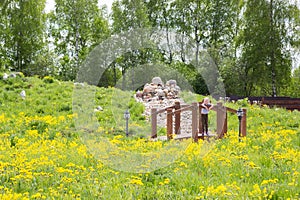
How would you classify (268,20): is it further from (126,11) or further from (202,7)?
(126,11)

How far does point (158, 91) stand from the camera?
17969mm

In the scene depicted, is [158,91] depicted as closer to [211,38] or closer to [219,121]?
[219,121]

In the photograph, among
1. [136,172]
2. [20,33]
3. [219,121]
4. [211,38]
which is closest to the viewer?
[136,172]

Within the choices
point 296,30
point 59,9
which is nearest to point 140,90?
point 296,30

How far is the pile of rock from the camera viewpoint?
17891 mm

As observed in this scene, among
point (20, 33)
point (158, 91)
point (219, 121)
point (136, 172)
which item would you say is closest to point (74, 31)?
point (20, 33)

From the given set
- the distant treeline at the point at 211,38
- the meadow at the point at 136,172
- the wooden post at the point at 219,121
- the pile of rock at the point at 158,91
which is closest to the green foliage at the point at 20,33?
the distant treeline at the point at 211,38

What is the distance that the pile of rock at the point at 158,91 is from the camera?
1789cm

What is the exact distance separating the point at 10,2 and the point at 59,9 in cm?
464

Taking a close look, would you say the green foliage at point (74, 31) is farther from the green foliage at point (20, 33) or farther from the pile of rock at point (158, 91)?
the pile of rock at point (158, 91)

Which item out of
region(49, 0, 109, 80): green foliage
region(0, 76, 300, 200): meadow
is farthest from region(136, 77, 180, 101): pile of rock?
region(49, 0, 109, 80): green foliage

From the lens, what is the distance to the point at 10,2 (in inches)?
1251

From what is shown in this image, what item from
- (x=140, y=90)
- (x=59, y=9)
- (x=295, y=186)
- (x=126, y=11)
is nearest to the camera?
(x=295, y=186)

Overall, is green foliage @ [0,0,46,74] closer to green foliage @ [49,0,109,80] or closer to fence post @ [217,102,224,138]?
green foliage @ [49,0,109,80]
